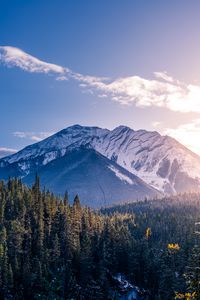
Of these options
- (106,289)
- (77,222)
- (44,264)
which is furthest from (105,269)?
(44,264)

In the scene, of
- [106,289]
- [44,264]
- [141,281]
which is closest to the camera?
[44,264]

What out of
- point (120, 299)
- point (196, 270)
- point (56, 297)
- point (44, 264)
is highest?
point (196, 270)

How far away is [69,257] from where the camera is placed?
132500mm

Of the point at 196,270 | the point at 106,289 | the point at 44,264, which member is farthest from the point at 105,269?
the point at 196,270

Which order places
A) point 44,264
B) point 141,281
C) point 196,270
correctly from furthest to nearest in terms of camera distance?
point 141,281 < point 44,264 < point 196,270

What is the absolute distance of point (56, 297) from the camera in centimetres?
11050

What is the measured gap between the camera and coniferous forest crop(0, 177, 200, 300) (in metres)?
110

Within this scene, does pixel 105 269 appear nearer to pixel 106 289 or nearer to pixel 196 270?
pixel 106 289

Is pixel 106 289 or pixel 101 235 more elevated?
pixel 101 235

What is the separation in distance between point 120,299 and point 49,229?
35.9 meters

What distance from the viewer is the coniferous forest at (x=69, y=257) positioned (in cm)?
11050

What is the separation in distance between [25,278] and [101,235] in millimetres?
54593

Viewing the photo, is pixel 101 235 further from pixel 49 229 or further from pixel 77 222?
pixel 49 229

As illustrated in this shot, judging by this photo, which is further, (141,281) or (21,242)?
(141,281)
